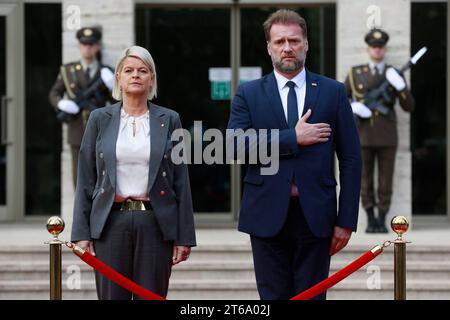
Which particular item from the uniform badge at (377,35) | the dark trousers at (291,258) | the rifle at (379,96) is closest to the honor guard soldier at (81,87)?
the rifle at (379,96)

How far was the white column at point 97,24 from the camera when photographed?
470 inches

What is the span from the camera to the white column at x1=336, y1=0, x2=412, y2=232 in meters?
11.9

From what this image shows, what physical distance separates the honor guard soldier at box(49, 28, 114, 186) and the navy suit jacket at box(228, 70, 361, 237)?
240 inches

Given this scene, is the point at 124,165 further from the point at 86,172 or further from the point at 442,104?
the point at 442,104

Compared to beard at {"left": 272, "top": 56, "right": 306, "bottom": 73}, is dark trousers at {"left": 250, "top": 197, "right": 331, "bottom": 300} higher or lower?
lower

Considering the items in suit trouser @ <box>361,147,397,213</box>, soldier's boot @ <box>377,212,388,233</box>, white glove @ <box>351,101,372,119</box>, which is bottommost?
soldier's boot @ <box>377,212,388,233</box>

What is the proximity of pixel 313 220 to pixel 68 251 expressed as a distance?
5.06 m

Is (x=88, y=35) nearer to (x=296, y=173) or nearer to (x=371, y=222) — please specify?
(x=371, y=222)

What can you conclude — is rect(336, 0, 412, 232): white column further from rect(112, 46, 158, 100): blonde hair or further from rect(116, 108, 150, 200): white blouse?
rect(116, 108, 150, 200): white blouse

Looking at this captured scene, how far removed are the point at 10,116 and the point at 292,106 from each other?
25.6 feet

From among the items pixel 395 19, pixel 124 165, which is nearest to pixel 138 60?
pixel 124 165

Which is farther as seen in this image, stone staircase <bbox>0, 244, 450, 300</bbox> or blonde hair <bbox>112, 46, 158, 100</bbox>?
stone staircase <bbox>0, 244, 450, 300</bbox>

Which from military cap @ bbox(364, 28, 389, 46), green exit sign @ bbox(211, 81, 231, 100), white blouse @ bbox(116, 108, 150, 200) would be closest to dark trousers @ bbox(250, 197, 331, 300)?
white blouse @ bbox(116, 108, 150, 200)

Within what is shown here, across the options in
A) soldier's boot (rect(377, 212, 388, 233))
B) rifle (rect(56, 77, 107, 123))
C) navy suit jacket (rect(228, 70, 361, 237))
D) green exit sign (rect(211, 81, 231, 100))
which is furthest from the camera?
green exit sign (rect(211, 81, 231, 100))
